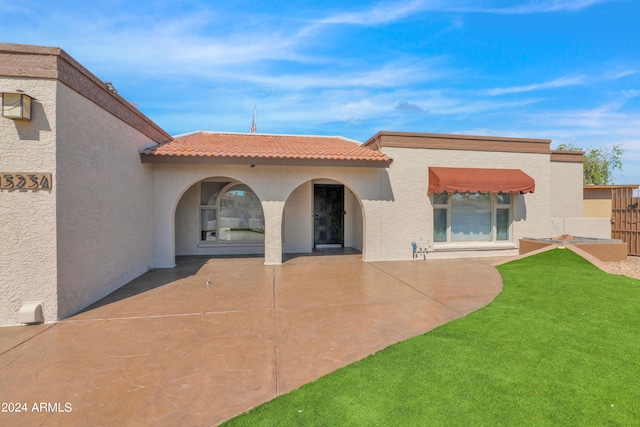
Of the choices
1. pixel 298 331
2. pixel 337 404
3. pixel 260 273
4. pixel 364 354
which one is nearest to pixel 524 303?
pixel 364 354

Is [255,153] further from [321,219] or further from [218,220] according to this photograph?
[321,219]

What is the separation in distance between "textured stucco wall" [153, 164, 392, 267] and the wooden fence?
1215cm

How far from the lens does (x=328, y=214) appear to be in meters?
17.2

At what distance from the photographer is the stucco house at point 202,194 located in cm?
610

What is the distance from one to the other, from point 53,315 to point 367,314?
6261 millimetres

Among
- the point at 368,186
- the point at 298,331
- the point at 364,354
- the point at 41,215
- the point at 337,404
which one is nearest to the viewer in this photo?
the point at 337,404

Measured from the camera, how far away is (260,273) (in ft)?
34.6

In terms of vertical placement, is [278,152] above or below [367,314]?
above

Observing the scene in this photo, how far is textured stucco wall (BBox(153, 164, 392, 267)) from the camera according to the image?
11367 mm

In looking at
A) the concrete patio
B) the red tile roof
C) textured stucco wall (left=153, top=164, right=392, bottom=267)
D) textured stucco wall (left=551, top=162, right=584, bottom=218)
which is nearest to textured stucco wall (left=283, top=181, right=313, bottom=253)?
the red tile roof

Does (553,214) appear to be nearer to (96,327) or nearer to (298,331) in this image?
(298,331)

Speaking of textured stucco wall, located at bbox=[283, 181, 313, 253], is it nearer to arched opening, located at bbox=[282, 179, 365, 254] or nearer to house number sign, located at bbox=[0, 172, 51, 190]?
arched opening, located at bbox=[282, 179, 365, 254]

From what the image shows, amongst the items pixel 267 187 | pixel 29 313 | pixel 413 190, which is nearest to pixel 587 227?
pixel 413 190

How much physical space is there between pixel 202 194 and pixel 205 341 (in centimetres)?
1013
